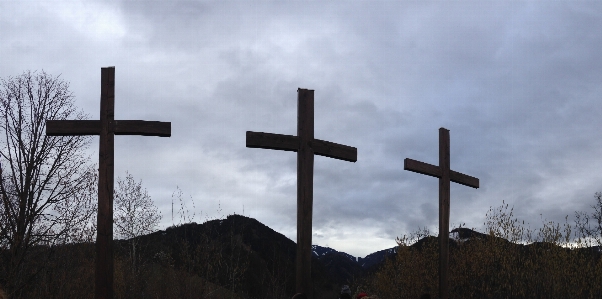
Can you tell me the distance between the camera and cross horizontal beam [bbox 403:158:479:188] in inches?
459

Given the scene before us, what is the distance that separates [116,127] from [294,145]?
2.74 m

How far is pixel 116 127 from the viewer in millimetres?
9547

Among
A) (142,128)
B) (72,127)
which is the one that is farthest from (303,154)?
(72,127)

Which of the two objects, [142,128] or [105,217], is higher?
[142,128]

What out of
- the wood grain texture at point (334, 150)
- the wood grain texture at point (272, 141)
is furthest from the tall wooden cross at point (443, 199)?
the wood grain texture at point (272, 141)

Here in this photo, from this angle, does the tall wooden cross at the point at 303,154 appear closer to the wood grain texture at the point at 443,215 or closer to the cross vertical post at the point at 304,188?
the cross vertical post at the point at 304,188

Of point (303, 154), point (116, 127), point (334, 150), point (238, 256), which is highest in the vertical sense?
point (116, 127)

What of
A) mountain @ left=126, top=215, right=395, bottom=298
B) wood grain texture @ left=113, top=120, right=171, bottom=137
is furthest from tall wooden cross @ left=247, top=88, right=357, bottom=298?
mountain @ left=126, top=215, right=395, bottom=298

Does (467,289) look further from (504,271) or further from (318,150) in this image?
(318,150)

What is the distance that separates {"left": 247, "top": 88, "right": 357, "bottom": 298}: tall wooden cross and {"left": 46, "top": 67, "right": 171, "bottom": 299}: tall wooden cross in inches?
65.0

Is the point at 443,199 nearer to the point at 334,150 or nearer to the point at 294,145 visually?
the point at 334,150

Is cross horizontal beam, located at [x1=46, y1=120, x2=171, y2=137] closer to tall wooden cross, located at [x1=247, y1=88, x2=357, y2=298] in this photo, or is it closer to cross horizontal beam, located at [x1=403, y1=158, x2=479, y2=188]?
tall wooden cross, located at [x1=247, y1=88, x2=357, y2=298]

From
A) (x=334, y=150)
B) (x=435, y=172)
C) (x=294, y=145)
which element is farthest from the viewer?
(x=435, y=172)

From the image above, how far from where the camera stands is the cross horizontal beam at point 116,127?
377 inches
